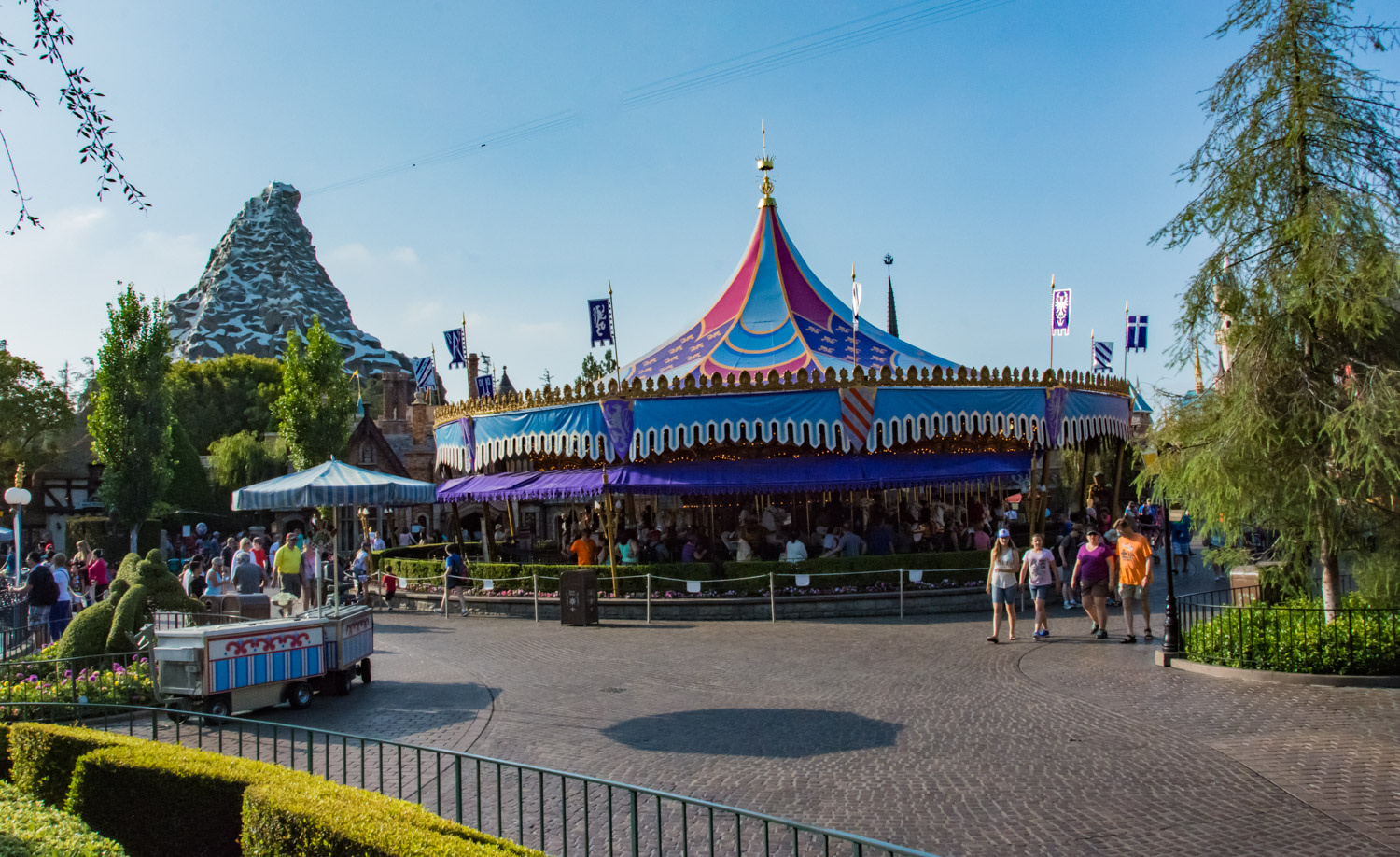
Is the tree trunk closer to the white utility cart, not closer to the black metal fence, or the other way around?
the black metal fence

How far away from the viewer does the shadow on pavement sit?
8.16 metres

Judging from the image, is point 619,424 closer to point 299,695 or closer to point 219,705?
point 299,695

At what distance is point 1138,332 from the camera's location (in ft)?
88.0

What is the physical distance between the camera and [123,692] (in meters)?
10.7

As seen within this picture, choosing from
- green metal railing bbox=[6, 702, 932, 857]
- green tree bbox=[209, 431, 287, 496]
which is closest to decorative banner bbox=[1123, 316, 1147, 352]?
green metal railing bbox=[6, 702, 932, 857]

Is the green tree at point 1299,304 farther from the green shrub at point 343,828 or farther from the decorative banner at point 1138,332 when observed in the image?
the decorative banner at point 1138,332

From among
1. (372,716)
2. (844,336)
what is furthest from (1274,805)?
(844,336)

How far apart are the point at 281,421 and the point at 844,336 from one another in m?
28.3

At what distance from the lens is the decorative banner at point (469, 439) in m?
22.6

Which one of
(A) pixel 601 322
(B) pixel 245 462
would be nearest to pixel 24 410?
(B) pixel 245 462

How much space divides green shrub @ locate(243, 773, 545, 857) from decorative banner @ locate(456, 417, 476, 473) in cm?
Answer: 1750

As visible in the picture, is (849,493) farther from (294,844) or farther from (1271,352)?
(294,844)

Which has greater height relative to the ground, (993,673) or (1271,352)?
(1271,352)

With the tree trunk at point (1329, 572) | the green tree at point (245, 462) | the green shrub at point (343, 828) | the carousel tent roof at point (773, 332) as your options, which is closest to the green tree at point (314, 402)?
the green tree at point (245, 462)
